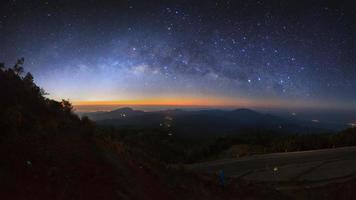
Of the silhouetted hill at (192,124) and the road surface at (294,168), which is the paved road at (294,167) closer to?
the road surface at (294,168)

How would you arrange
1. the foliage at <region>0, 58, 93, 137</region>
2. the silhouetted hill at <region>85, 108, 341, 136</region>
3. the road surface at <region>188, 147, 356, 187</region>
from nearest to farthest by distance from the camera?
the foliage at <region>0, 58, 93, 137</region> < the road surface at <region>188, 147, 356, 187</region> < the silhouetted hill at <region>85, 108, 341, 136</region>

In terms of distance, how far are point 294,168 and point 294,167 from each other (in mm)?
279

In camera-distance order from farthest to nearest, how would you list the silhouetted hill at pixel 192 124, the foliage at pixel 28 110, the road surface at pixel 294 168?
the silhouetted hill at pixel 192 124, the road surface at pixel 294 168, the foliage at pixel 28 110

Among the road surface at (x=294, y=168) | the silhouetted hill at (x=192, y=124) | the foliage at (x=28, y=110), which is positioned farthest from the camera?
the silhouetted hill at (x=192, y=124)

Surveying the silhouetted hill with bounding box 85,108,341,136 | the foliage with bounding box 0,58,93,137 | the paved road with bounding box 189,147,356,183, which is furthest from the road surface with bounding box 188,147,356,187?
the silhouetted hill with bounding box 85,108,341,136

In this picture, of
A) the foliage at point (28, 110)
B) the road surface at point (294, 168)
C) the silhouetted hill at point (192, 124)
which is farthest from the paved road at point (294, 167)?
the silhouetted hill at point (192, 124)

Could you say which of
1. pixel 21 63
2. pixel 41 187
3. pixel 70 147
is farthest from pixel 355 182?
pixel 21 63

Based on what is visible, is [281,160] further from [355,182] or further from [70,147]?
[70,147]

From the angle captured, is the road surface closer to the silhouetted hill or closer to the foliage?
the foliage

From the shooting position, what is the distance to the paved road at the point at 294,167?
17.5 m

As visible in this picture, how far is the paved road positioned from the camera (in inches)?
688

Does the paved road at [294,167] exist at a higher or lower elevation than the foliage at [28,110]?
lower

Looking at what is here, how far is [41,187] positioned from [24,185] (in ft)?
1.26

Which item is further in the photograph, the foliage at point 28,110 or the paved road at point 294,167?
the paved road at point 294,167
